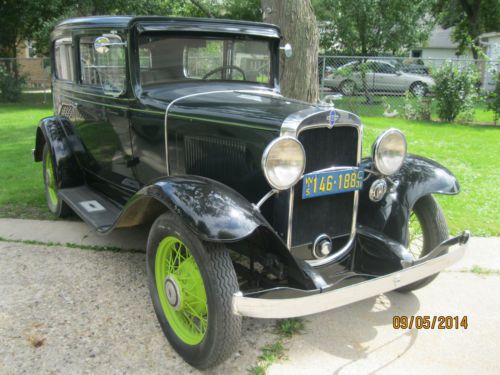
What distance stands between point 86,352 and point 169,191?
3.45 feet

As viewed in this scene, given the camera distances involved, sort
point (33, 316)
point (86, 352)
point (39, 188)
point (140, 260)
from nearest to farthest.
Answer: point (86, 352) < point (33, 316) < point (140, 260) < point (39, 188)

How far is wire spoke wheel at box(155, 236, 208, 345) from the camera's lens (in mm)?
2564

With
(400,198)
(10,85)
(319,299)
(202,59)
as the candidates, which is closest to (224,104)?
(202,59)

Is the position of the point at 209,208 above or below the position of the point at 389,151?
below

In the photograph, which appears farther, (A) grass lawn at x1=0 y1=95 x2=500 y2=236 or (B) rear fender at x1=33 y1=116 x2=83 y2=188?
(A) grass lawn at x1=0 y1=95 x2=500 y2=236

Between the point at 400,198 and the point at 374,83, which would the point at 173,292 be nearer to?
the point at 400,198

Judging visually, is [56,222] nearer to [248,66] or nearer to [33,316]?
[33,316]

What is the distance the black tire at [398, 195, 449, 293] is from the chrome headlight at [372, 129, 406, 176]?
1.50 ft

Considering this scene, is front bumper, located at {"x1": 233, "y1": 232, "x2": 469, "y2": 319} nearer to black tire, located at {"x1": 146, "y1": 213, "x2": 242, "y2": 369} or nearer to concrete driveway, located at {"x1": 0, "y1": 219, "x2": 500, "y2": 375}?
black tire, located at {"x1": 146, "y1": 213, "x2": 242, "y2": 369}

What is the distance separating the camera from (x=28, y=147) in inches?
325

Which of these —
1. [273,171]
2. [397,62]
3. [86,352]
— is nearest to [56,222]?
[86,352]

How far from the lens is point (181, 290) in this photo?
8.62 ft
